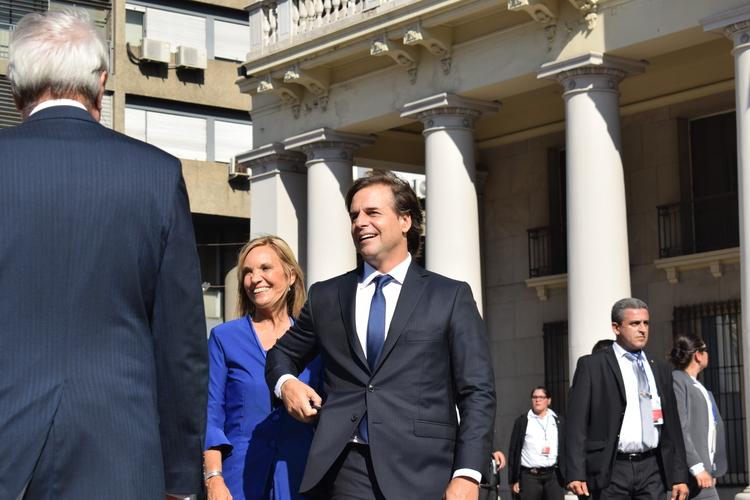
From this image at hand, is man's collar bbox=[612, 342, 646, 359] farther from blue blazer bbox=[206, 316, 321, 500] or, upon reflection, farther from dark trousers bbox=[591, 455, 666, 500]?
blue blazer bbox=[206, 316, 321, 500]

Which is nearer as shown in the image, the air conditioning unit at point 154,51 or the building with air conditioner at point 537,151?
the building with air conditioner at point 537,151

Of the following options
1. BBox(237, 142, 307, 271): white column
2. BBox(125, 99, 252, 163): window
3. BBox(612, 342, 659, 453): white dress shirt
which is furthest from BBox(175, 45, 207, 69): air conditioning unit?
BBox(612, 342, 659, 453): white dress shirt

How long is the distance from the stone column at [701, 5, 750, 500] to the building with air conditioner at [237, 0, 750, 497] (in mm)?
31

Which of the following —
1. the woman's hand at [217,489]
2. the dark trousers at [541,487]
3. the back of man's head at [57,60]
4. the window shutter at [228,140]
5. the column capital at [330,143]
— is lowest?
the dark trousers at [541,487]

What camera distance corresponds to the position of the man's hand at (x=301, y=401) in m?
6.54

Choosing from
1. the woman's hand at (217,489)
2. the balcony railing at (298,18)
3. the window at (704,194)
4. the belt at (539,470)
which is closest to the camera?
the woman's hand at (217,489)

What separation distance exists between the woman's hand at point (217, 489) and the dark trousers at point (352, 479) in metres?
1.11

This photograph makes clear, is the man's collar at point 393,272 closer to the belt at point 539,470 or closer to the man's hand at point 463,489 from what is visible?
the man's hand at point 463,489

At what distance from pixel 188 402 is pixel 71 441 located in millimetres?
350

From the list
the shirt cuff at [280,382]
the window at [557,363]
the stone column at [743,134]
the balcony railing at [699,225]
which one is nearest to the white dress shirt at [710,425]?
the stone column at [743,134]

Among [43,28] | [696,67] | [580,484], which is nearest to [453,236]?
[696,67]

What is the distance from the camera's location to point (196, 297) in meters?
4.29

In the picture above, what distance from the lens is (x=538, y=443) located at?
19.8 m

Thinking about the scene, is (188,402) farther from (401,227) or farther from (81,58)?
(401,227)
